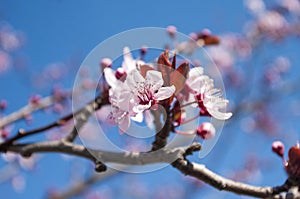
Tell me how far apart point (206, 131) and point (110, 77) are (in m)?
0.36

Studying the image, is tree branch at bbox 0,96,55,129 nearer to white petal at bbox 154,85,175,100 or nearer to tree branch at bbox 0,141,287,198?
tree branch at bbox 0,141,287,198

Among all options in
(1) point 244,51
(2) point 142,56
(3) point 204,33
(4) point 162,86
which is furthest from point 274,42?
(4) point 162,86

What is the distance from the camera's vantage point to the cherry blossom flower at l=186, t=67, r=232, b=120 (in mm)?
1203

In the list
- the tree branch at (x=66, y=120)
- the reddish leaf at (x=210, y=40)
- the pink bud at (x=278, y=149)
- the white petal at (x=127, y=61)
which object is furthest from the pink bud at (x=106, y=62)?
the reddish leaf at (x=210, y=40)

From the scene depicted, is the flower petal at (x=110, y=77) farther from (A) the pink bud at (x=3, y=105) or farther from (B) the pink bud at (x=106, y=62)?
(A) the pink bud at (x=3, y=105)

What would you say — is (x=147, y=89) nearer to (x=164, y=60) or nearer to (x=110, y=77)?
(x=164, y=60)

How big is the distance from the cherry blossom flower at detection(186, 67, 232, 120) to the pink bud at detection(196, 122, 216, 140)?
3.5 inches

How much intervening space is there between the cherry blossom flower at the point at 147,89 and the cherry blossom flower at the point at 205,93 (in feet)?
0.45

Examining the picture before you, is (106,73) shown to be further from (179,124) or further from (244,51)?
(244,51)

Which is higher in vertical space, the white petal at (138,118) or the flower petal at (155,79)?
the flower petal at (155,79)

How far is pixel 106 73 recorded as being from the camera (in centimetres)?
131

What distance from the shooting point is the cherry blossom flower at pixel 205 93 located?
1203 mm

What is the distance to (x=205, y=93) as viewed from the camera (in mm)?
1231

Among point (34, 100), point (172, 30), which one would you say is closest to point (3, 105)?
point (34, 100)
